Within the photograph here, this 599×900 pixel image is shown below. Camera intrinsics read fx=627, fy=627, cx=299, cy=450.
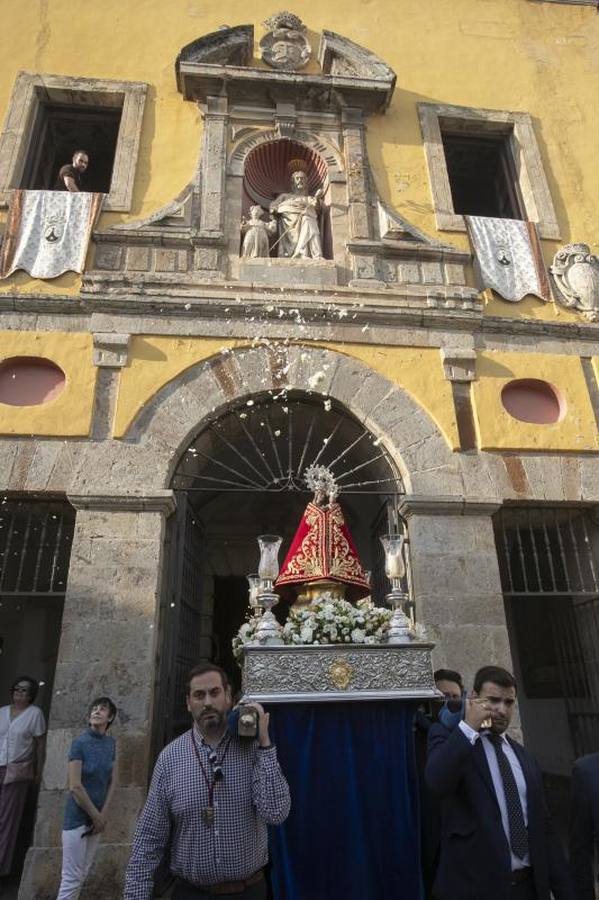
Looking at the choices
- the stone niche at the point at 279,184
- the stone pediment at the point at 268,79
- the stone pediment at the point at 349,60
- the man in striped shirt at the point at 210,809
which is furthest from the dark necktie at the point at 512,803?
the stone pediment at the point at 349,60

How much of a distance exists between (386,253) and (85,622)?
4.78 meters

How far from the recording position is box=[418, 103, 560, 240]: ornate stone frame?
7438 millimetres

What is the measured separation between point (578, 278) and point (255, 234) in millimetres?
3621

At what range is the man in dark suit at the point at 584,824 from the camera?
252 cm

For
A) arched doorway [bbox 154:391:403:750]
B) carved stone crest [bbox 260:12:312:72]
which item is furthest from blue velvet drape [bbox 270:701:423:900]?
carved stone crest [bbox 260:12:312:72]

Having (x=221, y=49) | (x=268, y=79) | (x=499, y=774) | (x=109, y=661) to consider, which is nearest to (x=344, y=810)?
(x=499, y=774)

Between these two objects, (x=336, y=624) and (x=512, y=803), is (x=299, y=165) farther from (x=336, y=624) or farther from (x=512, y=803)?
(x=512, y=803)

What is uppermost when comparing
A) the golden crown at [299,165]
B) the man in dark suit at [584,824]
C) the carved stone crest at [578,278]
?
the golden crown at [299,165]

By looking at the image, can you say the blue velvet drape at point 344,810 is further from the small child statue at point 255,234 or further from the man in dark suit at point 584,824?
the small child statue at point 255,234

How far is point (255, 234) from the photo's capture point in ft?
22.3

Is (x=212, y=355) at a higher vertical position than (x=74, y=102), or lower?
lower

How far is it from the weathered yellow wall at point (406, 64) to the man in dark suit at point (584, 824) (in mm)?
5155

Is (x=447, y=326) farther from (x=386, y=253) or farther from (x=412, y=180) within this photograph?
(x=412, y=180)

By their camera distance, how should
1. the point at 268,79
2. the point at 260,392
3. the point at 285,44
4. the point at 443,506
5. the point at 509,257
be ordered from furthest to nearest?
1. the point at 285,44
2. the point at 268,79
3. the point at 509,257
4. the point at 260,392
5. the point at 443,506
